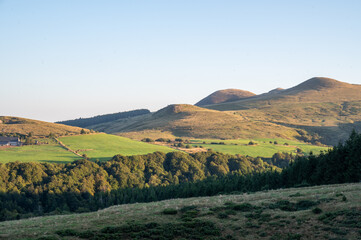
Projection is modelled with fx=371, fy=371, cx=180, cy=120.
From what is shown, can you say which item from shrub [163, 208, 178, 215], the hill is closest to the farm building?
the hill

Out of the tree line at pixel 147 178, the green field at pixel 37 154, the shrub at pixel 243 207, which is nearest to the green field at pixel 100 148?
the green field at pixel 37 154

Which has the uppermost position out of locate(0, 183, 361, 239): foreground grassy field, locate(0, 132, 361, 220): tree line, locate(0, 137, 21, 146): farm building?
locate(0, 137, 21, 146): farm building

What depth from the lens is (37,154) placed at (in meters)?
151

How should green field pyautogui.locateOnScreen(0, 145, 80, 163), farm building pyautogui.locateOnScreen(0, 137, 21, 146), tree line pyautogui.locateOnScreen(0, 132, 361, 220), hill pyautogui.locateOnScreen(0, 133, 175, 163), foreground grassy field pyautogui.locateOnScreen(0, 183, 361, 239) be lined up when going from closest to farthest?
foreground grassy field pyautogui.locateOnScreen(0, 183, 361, 239), tree line pyautogui.locateOnScreen(0, 132, 361, 220), green field pyautogui.locateOnScreen(0, 145, 80, 163), hill pyautogui.locateOnScreen(0, 133, 175, 163), farm building pyautogui.locateOnScreen(0, 137, 21, 146)

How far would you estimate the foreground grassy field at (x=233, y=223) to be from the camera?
26.5 meters

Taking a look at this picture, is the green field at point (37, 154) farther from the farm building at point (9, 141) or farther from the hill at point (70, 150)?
the farm building at point (9, 141)

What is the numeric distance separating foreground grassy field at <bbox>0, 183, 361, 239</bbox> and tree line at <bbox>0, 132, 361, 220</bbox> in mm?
29640

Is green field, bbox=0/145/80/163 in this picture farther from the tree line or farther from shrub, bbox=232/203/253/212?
shrub, bbox=232/203/253/212

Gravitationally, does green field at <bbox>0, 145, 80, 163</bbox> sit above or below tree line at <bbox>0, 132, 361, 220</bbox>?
above

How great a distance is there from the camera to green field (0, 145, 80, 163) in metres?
142

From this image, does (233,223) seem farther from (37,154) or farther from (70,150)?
(70,150)

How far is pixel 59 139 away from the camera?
187125 millimetres

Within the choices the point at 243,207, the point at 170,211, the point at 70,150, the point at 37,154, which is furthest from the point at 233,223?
the point at 70,150

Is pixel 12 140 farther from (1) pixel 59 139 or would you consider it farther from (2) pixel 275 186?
(2) pixel 275 186
